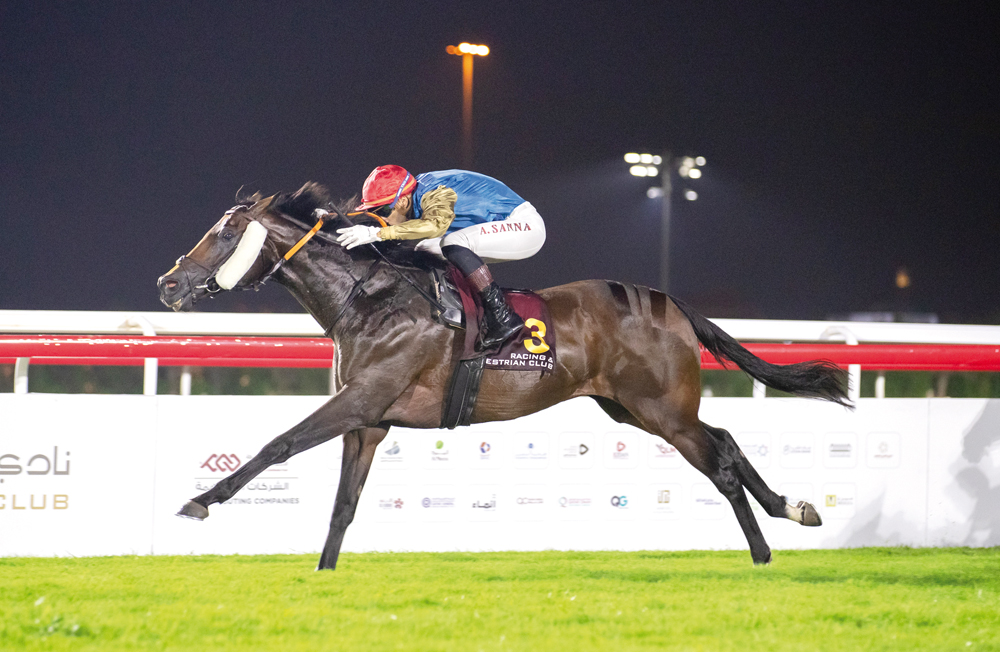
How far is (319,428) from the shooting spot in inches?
140

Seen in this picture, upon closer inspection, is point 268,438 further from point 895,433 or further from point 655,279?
point 655,279

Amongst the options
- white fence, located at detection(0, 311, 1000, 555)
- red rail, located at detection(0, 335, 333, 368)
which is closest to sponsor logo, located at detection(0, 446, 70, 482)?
white fence, located at detection(0, 311, 1000, 555)

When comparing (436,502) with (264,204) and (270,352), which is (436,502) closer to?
(270,352)

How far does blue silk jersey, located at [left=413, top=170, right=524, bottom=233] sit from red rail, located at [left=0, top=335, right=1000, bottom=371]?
1.05 metres

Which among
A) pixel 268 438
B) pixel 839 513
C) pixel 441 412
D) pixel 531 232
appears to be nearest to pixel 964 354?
pixel 839 513

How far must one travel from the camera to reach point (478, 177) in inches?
160

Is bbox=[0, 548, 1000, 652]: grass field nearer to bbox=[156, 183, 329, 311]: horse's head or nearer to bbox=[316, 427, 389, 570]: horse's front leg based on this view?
bbox=[316, 427, 389, 570]: horse's front leg

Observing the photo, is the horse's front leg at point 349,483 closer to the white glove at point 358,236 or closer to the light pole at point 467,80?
the white glove at point 358,236

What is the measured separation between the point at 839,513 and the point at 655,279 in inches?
772

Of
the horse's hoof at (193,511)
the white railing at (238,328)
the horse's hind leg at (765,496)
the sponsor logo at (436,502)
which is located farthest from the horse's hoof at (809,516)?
the horse's hoof at (193,511)

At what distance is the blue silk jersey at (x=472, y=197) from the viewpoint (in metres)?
3.97

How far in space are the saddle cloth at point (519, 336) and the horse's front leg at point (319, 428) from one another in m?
0.42

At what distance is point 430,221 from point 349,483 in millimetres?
1136

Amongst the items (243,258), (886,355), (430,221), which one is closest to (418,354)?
(430,221)
